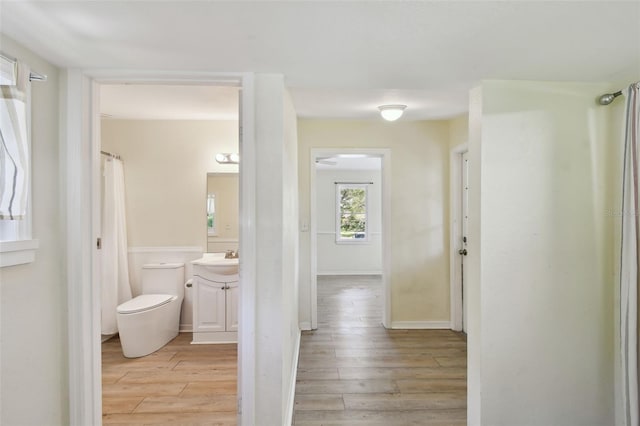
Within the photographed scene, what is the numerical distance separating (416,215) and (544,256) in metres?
1.98

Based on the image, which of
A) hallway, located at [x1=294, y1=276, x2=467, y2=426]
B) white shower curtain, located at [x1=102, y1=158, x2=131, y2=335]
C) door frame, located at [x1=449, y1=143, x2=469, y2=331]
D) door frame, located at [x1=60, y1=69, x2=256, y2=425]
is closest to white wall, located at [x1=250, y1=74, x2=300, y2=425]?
door frame, located at [x1=60, y1=69, x2=256, y2=425]

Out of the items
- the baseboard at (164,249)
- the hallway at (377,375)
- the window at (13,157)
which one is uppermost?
the window at (13,157)

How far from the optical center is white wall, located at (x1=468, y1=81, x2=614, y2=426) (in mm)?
2061

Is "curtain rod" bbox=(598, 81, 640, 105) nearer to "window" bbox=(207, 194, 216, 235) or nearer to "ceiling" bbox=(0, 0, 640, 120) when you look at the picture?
"ceiling" bbox=(0, 0, 640, 120)

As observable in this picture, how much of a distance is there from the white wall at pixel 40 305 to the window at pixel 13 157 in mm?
104

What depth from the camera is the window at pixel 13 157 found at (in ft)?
4.71

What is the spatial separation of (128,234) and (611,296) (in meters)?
4.23

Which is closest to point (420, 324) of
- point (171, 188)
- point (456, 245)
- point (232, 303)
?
point (456, 245)

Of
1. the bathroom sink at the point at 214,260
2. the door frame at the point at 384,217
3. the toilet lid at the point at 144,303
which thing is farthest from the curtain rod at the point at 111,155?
the door frame at the point at 384,217

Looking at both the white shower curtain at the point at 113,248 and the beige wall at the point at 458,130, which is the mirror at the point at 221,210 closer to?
the white shower curtain at the point at 113,248

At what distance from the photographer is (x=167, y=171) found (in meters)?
3.81

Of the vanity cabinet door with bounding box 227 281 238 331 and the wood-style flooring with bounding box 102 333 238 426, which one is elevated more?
the vanity cabinet door with bounding box 227 281 238 331

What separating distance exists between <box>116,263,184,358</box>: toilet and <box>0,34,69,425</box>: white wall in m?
1.32

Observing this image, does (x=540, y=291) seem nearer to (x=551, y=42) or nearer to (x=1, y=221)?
(x=551, y=42)
